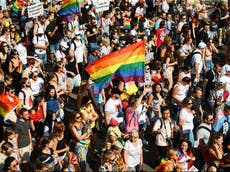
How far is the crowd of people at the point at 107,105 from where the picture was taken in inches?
333

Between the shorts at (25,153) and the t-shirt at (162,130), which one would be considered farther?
the t-shirt at (162,130)

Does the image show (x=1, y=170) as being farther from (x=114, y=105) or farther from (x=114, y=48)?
(x=114, y=48)

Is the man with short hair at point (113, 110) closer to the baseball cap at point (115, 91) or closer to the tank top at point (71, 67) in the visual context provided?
the baseball cap at point (115, 91)

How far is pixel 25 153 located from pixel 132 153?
1847 millimetres

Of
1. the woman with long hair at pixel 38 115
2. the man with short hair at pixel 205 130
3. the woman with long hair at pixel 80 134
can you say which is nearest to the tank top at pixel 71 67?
the woman with long hair at pixel 38 115

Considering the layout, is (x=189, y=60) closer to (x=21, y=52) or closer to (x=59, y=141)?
(x=21, y=52)

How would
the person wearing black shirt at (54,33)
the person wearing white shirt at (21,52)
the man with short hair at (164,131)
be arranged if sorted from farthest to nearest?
the person wearing black shirt at (54,33) < the person wearing white shirt at (21,52) < the man with short hair at (164,131)

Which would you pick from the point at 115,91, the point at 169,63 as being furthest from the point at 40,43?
the point at 115,91

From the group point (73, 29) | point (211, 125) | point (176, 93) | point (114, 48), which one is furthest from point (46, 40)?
point (211, 125)

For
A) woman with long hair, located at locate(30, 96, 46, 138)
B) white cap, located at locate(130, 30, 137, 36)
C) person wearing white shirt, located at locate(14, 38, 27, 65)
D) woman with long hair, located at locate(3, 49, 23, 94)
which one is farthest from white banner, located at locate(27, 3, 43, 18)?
woman with long hair, located at locate(30, 96, 46, 138)

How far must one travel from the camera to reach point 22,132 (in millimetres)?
8805

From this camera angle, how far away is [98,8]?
14398 mm

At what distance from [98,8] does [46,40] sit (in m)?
1.81

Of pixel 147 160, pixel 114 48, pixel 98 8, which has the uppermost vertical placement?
pixel 98 8
